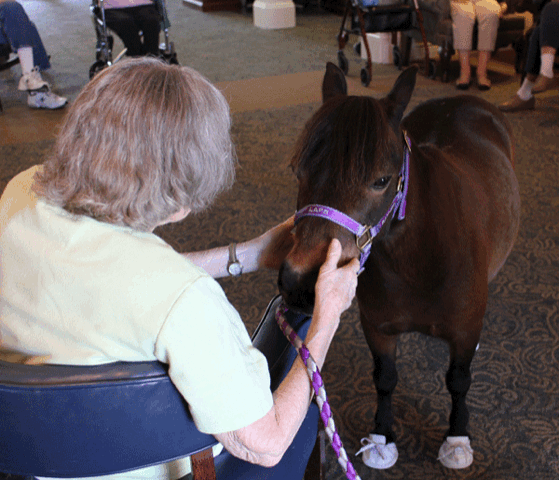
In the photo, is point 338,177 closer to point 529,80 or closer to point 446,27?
point 529,80

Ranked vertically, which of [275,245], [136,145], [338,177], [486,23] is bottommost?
[486,23]

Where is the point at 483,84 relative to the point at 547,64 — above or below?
below

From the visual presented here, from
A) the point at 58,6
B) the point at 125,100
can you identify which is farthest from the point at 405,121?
the point at 58,6

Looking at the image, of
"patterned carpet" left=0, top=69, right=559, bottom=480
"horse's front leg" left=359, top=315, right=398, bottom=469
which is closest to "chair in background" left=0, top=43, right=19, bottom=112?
"patterned carpet" left=0, top=69, right=559, bottom=480

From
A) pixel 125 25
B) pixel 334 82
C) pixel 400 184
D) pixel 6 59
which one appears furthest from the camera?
pixel 6 59

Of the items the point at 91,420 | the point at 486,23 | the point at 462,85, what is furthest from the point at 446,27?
the point at 91,420

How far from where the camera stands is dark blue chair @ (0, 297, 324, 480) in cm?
61

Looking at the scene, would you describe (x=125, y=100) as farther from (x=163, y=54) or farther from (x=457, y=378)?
(x=163, y=54)

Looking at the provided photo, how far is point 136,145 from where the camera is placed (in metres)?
0.73

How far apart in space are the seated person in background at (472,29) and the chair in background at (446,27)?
2.9 inches

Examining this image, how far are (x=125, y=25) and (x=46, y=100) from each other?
97cm

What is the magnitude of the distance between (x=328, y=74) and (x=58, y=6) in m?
10.1

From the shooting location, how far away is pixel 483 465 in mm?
1521

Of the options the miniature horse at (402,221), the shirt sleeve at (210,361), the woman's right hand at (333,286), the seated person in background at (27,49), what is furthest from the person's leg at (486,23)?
the shirt sleeve at (210,361)
